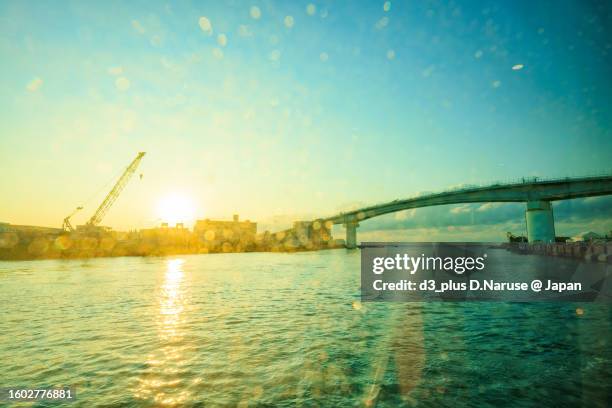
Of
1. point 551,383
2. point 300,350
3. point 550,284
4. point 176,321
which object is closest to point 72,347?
point 176,321

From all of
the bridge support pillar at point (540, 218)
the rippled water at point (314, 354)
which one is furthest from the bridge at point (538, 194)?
the rippled water at point (314, 354)

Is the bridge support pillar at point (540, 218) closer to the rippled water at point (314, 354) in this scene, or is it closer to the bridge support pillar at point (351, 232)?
the rippled water at point (314, 354)

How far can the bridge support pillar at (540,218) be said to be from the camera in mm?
82812

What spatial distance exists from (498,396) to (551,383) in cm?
226

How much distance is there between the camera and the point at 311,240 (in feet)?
607

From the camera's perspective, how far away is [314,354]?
1332cm

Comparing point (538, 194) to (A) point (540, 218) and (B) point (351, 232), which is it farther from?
(B) point (351, 232)

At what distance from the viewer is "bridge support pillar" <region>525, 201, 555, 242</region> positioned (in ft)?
272

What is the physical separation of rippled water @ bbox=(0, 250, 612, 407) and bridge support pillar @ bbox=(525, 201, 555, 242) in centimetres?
6934

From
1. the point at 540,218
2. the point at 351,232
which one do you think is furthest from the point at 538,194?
the point at 351,232

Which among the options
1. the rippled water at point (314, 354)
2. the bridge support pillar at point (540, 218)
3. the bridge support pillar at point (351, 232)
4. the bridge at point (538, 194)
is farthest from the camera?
the bridge support pillar at point (351, 232)

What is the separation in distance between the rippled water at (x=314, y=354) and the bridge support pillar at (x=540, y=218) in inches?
2730

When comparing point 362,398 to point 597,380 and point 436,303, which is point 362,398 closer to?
point 597,380

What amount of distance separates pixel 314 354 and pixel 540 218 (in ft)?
293
